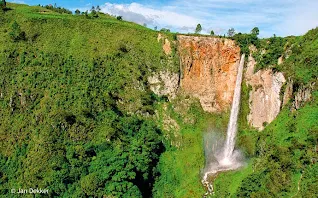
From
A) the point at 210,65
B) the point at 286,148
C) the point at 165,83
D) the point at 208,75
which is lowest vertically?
the point at 286,148

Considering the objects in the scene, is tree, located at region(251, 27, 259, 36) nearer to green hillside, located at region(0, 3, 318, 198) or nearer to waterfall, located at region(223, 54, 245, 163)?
green hillside, located at region(0, 3, 318, 198)

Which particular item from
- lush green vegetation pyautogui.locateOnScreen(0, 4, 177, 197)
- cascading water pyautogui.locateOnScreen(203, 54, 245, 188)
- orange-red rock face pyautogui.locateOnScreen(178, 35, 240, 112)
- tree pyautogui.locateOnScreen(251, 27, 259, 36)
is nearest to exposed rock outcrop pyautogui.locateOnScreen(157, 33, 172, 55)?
lush green vegetation pyautogui.locateOnScreen(0, 4, 177, 197)

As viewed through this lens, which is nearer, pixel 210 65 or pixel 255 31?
pixel 255 31

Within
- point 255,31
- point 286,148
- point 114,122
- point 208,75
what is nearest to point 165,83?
point 208,75

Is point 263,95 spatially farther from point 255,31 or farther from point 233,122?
point 255,31

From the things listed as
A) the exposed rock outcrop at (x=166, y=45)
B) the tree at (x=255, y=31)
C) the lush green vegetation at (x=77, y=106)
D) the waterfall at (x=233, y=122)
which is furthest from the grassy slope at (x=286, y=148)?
the exposed rock outcrop at (x=166, y=45)

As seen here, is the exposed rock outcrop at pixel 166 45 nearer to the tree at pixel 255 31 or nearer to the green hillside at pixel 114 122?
the green hillside at pixel 114 122
